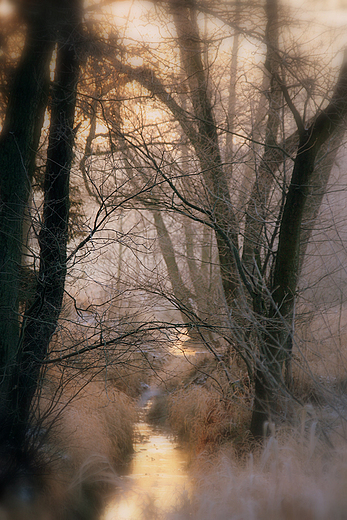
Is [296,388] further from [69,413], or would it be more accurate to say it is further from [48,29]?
[48,29]

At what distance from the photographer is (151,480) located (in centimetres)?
628

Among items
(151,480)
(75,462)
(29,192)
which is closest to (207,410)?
(151,480)

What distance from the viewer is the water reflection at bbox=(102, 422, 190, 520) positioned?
16.5 ft

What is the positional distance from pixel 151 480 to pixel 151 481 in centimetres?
6

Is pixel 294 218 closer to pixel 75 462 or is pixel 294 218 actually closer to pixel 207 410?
pixel 207 410

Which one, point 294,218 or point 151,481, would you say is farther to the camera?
point 151,481

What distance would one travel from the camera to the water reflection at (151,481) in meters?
5.04

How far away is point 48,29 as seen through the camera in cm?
606

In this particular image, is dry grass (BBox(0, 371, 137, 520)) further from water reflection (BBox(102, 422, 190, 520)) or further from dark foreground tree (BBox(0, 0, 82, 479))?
dark foreground tree (BBox(0, 0, 82, 479))

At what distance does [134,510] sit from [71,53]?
20.6ft

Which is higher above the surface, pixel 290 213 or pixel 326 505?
pixel 290 213

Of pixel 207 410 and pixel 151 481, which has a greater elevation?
pixel 207 410

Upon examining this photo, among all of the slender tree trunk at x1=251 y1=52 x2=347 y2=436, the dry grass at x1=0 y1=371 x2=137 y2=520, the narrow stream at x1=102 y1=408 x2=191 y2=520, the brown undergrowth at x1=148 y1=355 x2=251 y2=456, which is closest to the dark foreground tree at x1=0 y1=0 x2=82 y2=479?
the dry grass at x1=0 y1=371 x2=137 y2=520

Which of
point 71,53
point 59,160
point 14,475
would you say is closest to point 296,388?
point 14,475
